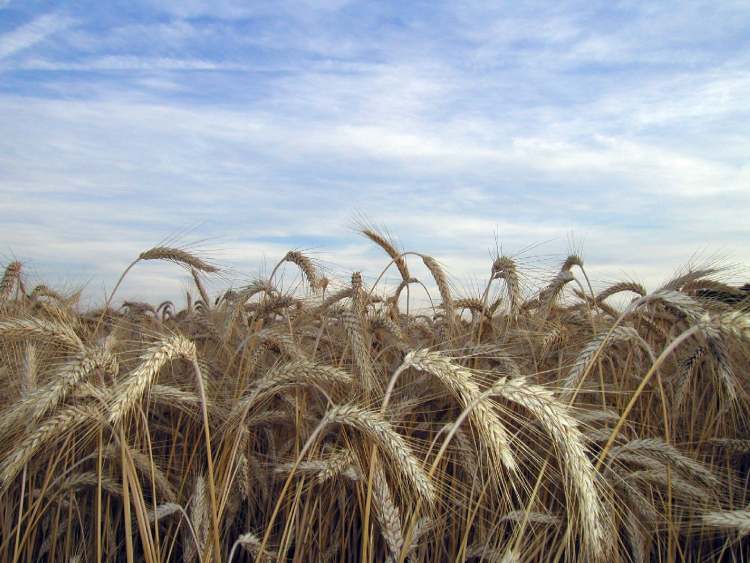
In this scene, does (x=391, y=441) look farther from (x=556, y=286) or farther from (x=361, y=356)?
(x=556, y=286)

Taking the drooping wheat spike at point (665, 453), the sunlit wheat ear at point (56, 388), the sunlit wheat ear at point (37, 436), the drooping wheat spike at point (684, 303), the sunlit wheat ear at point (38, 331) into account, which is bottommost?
the drooping wheat spike at point (665, 453)

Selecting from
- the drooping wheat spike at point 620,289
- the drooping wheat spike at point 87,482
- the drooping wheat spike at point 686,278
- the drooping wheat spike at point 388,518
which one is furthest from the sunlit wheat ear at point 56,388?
the drooping wheat spike at point 620,289

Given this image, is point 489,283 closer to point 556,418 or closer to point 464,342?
point 464,342

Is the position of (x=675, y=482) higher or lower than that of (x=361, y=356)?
lower

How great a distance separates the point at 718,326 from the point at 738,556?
1641 millimetres

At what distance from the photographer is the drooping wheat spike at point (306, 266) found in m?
4.59

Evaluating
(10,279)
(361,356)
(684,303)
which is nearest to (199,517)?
(361,356)

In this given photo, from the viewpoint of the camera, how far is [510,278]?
4.29 metres

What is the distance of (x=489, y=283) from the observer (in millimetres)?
4648

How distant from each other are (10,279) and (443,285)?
3219 mm

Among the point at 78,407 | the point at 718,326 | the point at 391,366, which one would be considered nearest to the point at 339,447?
the point at 391,366

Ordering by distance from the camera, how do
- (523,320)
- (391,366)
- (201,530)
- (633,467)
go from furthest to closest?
(523,320) → (391,366) → (633,467) → (201,530)

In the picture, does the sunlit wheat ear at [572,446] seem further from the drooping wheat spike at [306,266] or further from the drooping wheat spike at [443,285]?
the drooping wheat spike at [306,266]

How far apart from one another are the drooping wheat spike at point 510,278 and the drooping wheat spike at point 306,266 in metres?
1.23
